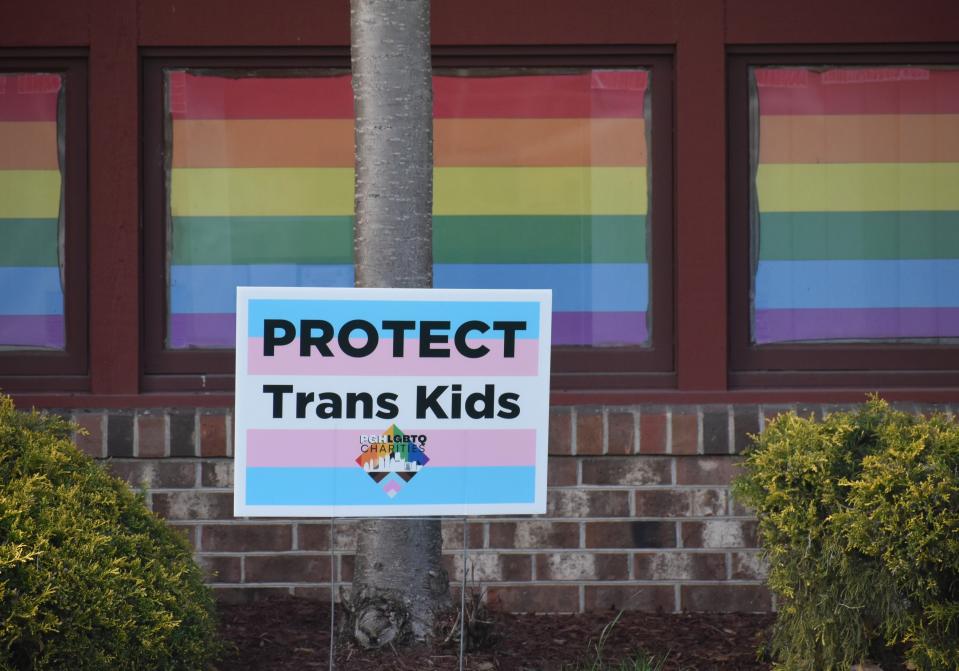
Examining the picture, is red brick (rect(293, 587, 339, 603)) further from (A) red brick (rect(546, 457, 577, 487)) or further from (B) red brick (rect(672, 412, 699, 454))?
(B) red brick (rect(672, 412, 699, 454))

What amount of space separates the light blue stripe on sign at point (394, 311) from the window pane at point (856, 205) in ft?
7.92

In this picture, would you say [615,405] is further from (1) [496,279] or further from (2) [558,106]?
(2) [558,106]

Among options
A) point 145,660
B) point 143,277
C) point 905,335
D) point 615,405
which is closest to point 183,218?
point 143,277

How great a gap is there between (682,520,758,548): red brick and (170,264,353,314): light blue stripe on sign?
2.07 m

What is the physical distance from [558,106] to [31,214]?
105 inches

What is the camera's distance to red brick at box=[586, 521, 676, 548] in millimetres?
6062

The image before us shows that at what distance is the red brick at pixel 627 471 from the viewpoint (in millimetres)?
6031

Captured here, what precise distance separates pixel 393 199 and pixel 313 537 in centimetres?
209

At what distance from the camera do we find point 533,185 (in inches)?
247

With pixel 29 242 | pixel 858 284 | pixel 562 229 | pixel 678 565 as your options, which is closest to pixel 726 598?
pixel 678 565

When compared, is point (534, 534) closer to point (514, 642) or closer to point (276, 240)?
point (514, 642)

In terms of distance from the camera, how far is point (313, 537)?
6051 millimetres

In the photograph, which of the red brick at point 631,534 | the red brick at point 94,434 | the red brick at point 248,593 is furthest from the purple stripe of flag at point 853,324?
the red brick at point 94,434

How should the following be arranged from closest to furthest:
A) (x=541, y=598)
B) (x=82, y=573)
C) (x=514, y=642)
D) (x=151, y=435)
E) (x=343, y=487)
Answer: (x=82, y=573)
(x=343, y=487)
(x=514, y=642)
(x=151, y=435)
(x=541, y=598)
